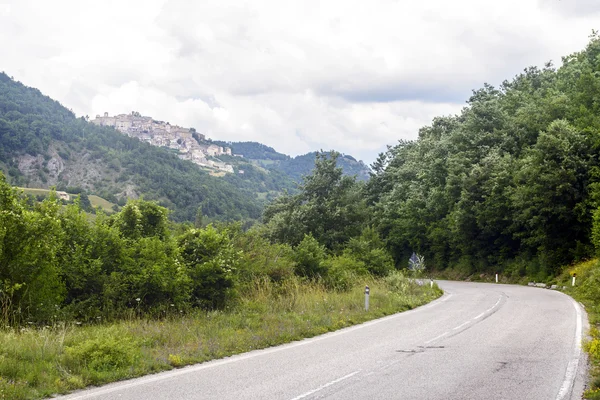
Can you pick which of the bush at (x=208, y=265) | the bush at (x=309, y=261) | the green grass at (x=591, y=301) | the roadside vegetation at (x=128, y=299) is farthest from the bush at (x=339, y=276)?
the green grass at (x=591, y=301)

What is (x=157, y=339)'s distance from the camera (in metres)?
10.8

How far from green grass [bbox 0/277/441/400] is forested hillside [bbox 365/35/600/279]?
23.1m

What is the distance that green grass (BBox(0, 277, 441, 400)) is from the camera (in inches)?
307

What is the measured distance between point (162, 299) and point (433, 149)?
52.4 m

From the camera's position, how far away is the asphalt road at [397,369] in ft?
25.1

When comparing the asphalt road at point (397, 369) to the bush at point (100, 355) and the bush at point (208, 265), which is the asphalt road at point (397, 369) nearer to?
the bush at point (100, 355)

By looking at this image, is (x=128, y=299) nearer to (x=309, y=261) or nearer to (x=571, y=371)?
(x=571, y=371)

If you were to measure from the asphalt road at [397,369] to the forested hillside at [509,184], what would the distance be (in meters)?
23.6

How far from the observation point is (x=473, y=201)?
158 ft

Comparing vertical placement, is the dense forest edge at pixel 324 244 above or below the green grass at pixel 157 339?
above

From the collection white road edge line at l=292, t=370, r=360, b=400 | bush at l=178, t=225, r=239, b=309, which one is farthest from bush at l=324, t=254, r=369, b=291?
white road edge line at l=292, t=370, r=360, b=400

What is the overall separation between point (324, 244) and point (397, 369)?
25.8 m

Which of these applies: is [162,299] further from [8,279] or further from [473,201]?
[473,201]

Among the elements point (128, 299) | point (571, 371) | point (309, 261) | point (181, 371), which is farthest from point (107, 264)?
point (309, 261)
